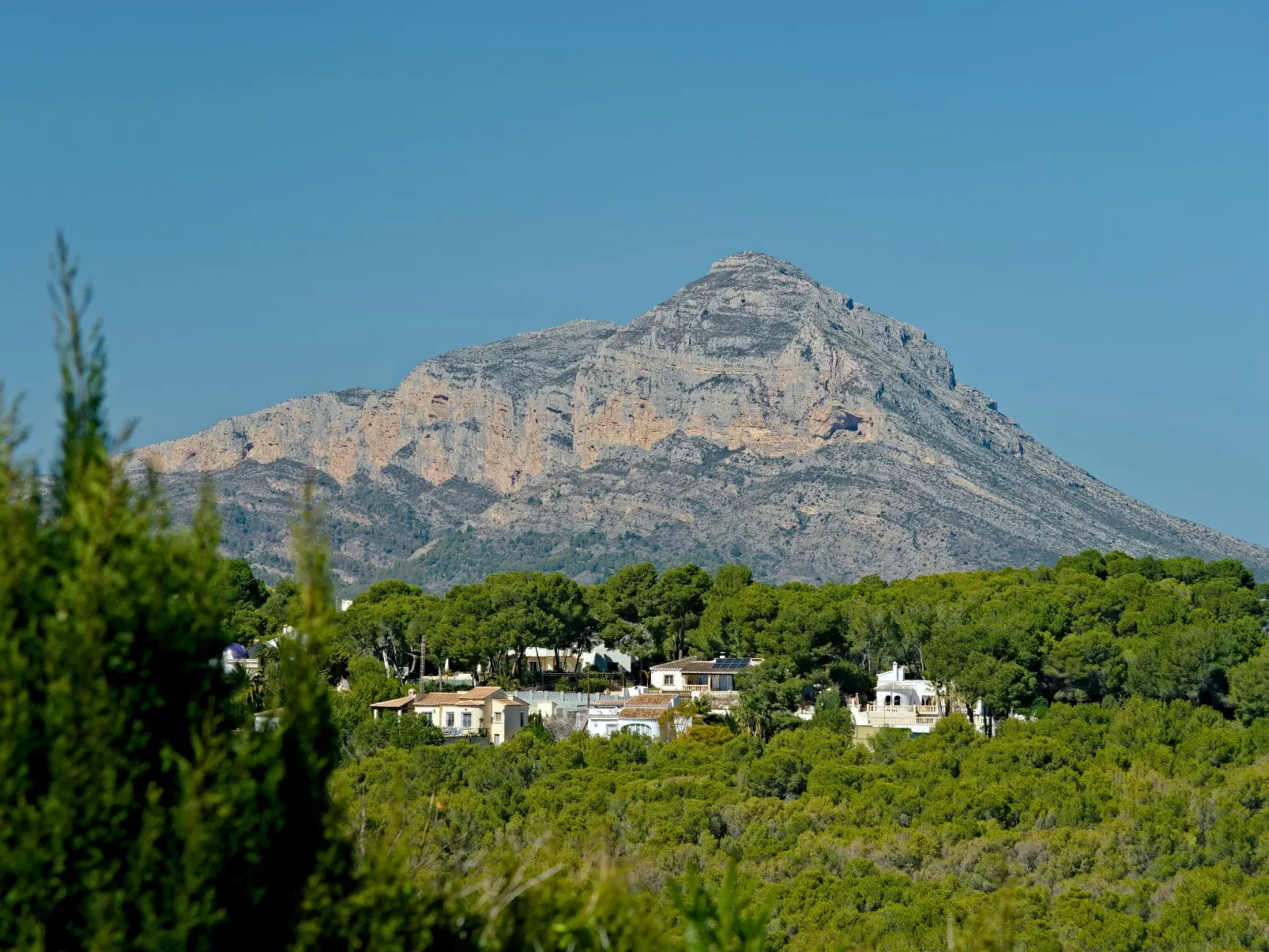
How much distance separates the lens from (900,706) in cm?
5156

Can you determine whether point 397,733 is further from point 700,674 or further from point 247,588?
point 247,588

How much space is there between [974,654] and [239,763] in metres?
47.5

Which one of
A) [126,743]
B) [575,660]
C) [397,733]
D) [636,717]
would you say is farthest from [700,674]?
[126,743]

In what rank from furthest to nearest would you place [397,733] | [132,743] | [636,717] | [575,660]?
[575,660]
[636,717]
[397,733]
[132,743]

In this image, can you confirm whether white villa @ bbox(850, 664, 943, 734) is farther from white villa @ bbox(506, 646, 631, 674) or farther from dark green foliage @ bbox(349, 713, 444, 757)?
white villa @ bbox(506, 646, 631, 674)

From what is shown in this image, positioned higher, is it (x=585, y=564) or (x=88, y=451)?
(x=585, y=564)

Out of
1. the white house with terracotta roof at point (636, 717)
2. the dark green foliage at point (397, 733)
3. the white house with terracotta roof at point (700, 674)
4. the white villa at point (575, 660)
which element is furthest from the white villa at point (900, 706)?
the white villa at point (575, 660)

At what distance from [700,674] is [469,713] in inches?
336

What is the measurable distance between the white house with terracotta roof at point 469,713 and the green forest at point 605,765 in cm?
134

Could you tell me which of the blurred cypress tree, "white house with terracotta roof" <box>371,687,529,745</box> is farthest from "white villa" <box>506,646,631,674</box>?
the blurred cypress tree

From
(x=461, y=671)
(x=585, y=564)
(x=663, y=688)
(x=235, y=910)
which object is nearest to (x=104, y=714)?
(x=235, y=910)

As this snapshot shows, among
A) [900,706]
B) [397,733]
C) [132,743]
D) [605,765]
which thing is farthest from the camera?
[900,706]

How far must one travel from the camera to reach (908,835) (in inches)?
1467

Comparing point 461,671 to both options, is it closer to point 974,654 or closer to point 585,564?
point 974,654
